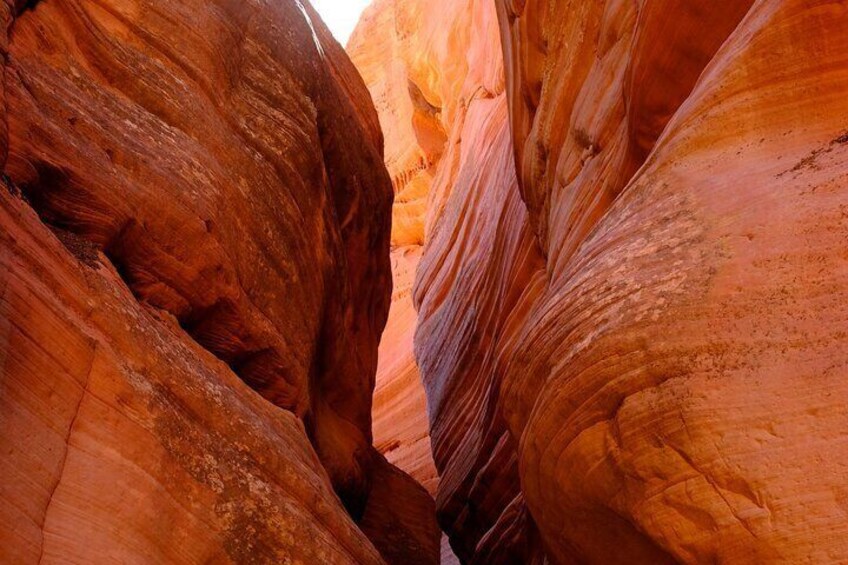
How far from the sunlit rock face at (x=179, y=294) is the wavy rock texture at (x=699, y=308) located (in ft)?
5.31

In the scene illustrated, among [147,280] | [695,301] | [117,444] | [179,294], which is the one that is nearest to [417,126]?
[179,294]

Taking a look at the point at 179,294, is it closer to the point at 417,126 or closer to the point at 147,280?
the point at 147,280

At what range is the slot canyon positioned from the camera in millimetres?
4270

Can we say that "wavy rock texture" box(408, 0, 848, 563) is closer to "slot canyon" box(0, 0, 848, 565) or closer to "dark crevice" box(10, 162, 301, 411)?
"slot canyon" box(0, 0, 848, 565)

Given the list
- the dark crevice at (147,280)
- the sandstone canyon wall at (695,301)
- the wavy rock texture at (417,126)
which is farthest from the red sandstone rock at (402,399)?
the sandstone canyon wall at (695,301)

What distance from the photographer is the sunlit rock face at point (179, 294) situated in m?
4.38

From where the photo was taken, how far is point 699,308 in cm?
471

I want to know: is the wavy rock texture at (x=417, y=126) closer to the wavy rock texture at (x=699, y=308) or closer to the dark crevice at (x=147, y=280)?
the dark crevice at (x=147, y=280)

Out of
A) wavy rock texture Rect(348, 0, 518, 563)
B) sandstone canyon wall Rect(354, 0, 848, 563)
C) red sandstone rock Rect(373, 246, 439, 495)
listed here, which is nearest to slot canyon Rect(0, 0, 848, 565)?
sandstone canyon wall Rect(354, 0, 848, 563)

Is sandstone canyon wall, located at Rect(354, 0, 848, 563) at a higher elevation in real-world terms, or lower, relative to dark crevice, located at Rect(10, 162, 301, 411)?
higher

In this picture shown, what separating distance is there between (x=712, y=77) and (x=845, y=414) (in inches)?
103

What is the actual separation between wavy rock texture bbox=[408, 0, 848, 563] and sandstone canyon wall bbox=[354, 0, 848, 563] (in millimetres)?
11

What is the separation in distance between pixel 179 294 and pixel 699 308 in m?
3.67

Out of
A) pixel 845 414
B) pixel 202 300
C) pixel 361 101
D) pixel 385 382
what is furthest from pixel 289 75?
pixel 385 382
